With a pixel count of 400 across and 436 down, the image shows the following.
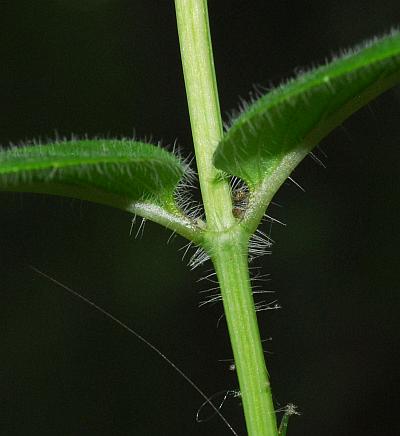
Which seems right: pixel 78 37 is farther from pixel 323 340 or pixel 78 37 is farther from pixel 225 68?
pixel 323 340

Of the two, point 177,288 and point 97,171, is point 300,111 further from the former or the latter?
point 177,288

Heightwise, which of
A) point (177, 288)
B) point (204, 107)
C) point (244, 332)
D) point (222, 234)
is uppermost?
point (177, 288)

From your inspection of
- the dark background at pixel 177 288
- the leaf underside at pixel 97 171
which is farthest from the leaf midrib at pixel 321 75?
the dark background at pixel 177 288

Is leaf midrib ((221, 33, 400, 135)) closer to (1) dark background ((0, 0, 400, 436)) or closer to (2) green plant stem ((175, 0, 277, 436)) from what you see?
(2) green plant stem ((175, 0, 277, 436))

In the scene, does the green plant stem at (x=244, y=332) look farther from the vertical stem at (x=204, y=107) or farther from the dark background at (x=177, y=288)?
the dark background at (x=177, y=288)

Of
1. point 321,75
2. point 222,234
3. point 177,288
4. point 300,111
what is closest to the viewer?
point 321,75

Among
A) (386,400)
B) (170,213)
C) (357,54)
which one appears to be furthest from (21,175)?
(386,400)

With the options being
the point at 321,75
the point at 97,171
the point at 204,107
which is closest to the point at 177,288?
the point at 204,107

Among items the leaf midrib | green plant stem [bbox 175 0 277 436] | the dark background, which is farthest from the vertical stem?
the dark background
